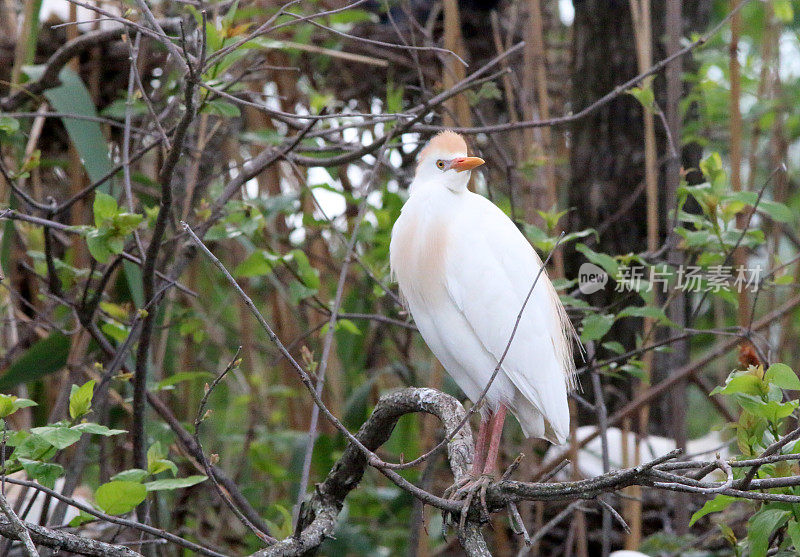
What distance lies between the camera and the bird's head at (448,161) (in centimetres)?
154

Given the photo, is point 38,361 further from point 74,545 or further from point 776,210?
point 776,210

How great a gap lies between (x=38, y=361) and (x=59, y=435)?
846 millimetres

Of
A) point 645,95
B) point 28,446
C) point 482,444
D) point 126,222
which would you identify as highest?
point 645,95

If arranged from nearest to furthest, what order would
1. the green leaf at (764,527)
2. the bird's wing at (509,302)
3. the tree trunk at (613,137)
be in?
the green leaf at (764,527) < the bird's wing at (509,302) < the tree trunk at (613,137)

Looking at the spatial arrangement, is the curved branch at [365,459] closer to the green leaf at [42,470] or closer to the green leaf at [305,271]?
the green leaf at [42,470]

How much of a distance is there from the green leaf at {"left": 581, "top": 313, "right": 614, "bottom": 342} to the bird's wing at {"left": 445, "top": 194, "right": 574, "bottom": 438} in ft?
0.18

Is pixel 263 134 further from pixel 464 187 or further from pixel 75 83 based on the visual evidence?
pixel 464 187

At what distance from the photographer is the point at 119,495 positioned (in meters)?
1.12

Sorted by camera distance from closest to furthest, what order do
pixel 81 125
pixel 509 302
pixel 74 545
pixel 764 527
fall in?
pixel 74 545 < pixel 764 527 < pixel 509 302 < pixel 81 125

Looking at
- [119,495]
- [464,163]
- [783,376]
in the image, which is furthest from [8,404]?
[783,376]

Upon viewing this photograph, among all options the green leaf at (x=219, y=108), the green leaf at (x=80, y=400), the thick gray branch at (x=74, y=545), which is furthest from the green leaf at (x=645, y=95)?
the thick gray branch at (x=74, y=545)

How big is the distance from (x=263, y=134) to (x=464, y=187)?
645mm

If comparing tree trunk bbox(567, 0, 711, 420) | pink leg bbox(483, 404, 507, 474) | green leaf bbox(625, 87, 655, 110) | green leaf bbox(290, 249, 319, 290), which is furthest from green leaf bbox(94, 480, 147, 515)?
tree trunk bbox(567, 0, 711, 420)

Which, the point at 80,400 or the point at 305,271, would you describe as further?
the point at 305,271
